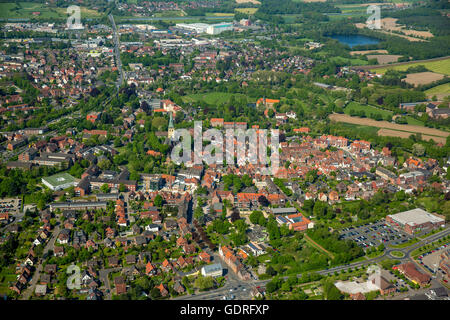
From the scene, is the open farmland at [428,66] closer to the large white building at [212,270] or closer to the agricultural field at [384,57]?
the agricultural field at [384,57]

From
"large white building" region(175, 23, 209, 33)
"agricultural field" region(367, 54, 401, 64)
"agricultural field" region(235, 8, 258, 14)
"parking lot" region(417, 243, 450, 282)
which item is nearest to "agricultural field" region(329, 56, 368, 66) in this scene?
"agricultural field" region(367, 54, 401, 64)

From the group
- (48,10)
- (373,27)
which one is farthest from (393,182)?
(48,10)

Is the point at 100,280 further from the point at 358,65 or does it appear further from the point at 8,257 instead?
the point at 358,65

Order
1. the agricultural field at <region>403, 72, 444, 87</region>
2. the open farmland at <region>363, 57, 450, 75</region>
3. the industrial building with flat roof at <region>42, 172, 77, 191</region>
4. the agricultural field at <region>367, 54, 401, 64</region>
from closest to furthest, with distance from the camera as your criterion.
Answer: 1. the industrial building with flat roof at <region>42, 172, 77, 191</region>
2. the agricultural field at <region>403, 72, 444, 87</region>
3. the open farmland at <region>363, 57, 450, 75</region>
4. the agricultural field at <region>367, 54, 401, 64</region>

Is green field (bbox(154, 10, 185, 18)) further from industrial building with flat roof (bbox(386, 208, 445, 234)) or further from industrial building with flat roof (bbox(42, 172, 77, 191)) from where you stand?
industrial building with flat roof (bbox(386, 208, 445, 234))

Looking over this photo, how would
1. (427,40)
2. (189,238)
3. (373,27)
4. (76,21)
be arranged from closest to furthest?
1. (189,238)
2. (427,40)
3. (76,21)
4. (373,27)

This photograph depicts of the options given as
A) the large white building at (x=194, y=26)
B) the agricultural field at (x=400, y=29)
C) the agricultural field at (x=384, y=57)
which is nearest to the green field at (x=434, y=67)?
the agricultural field at (x=384, y=57)
